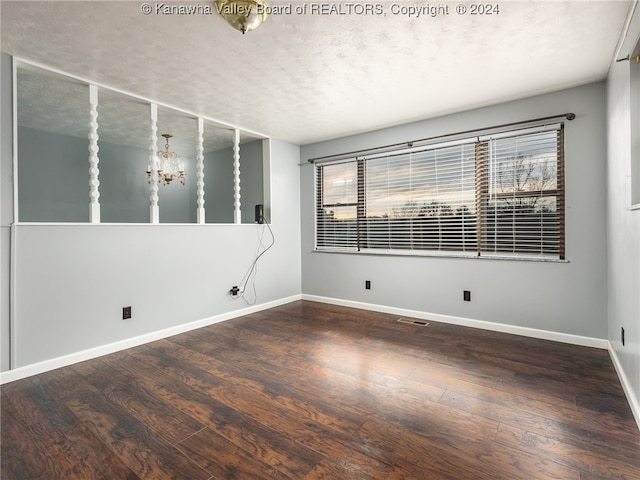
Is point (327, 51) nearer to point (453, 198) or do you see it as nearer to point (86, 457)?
point (453, 198)

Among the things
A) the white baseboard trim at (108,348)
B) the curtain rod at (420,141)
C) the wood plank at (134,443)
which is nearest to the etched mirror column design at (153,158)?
the white baseboard trim at (108,348)

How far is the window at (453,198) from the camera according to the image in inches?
131

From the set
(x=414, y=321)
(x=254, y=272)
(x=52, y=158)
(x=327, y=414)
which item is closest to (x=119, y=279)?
(x=254, y=272)

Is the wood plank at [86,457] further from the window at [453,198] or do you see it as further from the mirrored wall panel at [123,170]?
the mirrored wall panel at [123,170]

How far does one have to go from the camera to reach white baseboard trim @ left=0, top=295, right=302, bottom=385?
8.43 ft

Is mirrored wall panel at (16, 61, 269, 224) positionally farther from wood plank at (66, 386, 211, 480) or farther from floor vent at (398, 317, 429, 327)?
floor vent at (398, 317, 429, 327)

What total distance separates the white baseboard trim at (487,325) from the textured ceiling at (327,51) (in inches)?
94.1

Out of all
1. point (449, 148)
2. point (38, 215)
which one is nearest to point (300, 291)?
point (449, 148)

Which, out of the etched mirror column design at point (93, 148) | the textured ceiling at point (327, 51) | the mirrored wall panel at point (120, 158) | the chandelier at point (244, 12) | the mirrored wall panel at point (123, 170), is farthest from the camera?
the mirrored wall panel at point (123, 170)

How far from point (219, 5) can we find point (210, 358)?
2655 millimetres

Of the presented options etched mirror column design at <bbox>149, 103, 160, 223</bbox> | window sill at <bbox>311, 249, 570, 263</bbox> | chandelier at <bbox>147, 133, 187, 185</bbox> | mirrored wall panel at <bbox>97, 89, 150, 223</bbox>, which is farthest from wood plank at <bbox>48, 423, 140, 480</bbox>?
mirrored wall panel at <bbox>97, 89, 150, 223</bbox>

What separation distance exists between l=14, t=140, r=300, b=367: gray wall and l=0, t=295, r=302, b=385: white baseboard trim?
0.14 feet

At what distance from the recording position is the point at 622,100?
2303 mm

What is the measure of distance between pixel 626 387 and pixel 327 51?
315 centimetres
